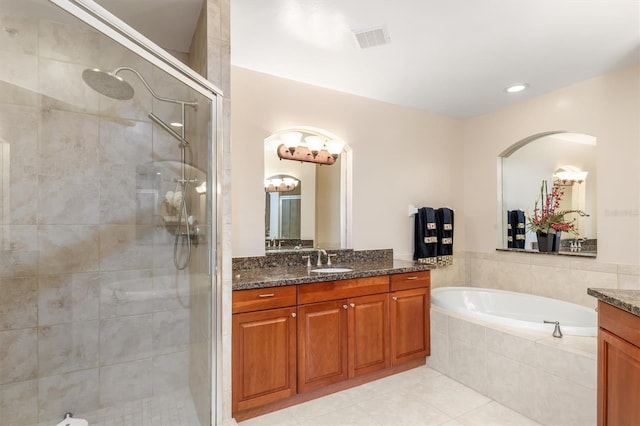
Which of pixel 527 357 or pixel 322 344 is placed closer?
pixel 527 357

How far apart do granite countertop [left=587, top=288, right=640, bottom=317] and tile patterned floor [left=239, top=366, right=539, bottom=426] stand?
Result: 46.6 inches

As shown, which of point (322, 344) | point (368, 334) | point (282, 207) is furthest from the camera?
point (282, 207)

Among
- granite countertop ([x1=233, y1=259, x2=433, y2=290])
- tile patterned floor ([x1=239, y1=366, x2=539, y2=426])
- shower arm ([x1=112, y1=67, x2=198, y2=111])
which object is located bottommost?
tile patterned floor ([x1=239, y1=366, x2=539, y2=426])

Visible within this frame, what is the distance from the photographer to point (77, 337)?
1.74 m

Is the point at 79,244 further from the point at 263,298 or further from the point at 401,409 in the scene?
the point at 401,409

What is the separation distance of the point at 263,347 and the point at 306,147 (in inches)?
67.2

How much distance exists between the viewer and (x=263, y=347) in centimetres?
206

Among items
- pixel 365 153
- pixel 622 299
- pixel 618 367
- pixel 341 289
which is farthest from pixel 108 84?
pixel 618 367

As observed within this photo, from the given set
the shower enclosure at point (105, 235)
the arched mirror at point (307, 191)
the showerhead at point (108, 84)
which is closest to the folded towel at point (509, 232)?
the arched mirror at point (307, 191)

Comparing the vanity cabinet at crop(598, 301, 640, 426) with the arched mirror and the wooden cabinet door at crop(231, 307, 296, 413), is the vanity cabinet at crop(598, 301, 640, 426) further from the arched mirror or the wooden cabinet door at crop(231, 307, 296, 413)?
the arched mirror

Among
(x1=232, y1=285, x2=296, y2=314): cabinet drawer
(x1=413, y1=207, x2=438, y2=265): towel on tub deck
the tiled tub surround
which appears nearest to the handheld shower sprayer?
→ (x1=232, y1=285, x2=296, y2=314): cabinet drawer

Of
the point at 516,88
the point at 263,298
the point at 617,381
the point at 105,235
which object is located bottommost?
the point at 617,381

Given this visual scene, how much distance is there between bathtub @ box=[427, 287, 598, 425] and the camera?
190cm

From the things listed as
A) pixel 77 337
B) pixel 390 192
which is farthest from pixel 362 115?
pixel 77 337
